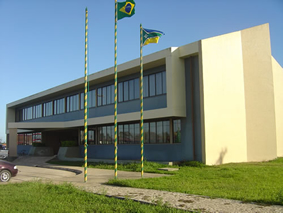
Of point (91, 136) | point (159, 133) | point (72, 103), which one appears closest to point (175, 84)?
point (159, 133)

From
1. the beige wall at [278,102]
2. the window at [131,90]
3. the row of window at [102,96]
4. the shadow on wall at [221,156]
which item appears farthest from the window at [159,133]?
the beige wall at [278,102]

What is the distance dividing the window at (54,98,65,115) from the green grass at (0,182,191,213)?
24.8 metres

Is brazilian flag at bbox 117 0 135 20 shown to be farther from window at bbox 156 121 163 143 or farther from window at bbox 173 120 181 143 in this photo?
window at bbox 156 121 163 143

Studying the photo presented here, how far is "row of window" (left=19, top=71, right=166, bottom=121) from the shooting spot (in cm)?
2384

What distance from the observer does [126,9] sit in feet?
50.8

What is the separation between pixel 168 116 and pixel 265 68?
962 centimetres

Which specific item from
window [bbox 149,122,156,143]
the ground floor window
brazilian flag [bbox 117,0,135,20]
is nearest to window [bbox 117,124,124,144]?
window [bbox 149,122,156,143]

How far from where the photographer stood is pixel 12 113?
48.8 metres

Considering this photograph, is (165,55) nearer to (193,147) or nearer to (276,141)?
(193,147)

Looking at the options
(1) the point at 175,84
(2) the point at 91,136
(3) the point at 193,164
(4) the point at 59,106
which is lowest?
(3) the point at 193,164

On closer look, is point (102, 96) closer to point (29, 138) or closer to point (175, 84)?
point (175, 84)

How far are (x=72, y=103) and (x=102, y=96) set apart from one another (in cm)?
592

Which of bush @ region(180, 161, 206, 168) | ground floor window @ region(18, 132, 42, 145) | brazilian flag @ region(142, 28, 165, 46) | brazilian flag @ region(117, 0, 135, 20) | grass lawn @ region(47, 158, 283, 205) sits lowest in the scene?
grass lawn @ region(47, 158, 283, 205)

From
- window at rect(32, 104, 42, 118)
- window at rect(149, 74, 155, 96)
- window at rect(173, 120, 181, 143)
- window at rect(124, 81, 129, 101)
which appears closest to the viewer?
window at rect(173, 120, 181, 143)
